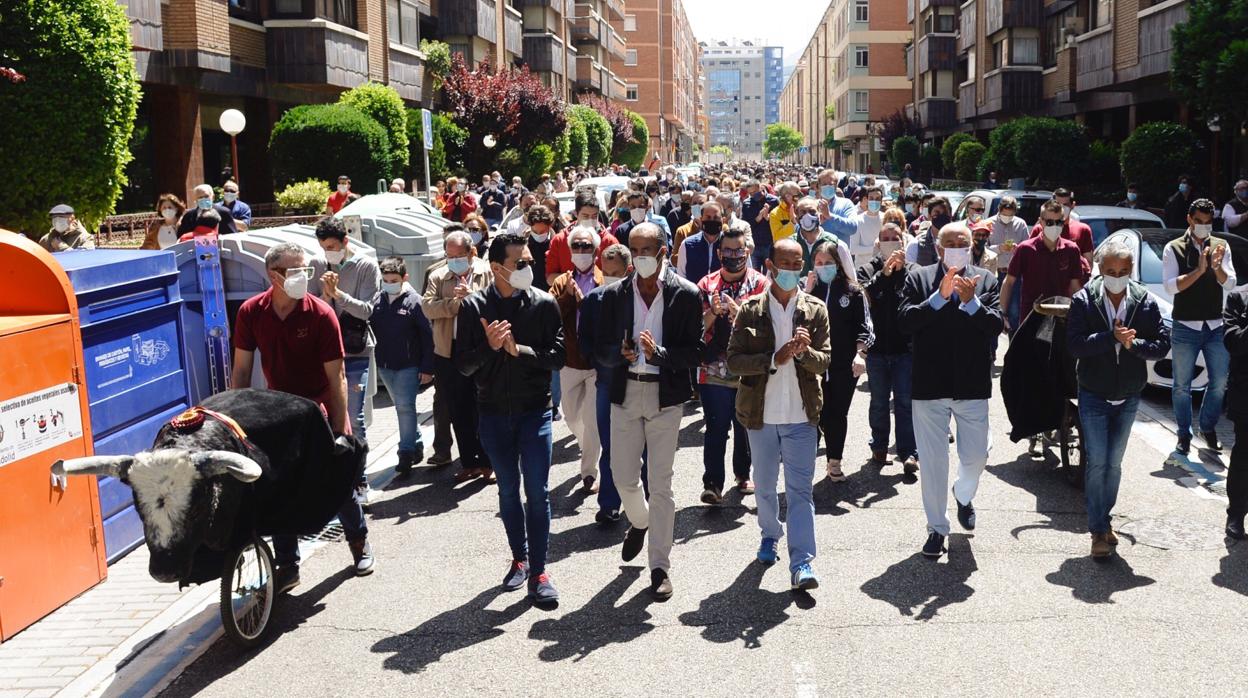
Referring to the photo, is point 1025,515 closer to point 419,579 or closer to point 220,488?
point 419,579

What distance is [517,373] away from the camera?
6453mm

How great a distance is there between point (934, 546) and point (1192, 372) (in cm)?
388

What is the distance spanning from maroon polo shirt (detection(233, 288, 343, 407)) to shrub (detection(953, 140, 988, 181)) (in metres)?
37.8

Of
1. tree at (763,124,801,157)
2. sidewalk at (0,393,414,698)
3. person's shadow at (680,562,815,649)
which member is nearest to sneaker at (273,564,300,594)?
sidewalk at (0,393,414,698)

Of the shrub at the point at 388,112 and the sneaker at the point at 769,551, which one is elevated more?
the shrub at the point at 388,112

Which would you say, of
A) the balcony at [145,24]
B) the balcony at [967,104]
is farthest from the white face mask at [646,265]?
the balcony at [967,104]

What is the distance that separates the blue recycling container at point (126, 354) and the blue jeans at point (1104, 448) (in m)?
5.47

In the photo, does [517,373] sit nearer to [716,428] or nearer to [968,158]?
[716,428]

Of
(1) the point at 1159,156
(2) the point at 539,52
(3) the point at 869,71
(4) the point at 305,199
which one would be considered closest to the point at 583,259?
(4) the point at 305,199

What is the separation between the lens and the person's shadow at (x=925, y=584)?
6488 mm

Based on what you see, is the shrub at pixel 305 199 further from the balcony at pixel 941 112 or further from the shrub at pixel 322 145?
the balcony at pixel 941 112

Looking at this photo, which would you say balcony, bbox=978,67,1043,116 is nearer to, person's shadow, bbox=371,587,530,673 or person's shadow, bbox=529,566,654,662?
person's shadow, bbox=529,566,654,662

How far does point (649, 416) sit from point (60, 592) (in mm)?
3272

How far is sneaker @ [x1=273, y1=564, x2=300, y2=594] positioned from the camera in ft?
22.3
